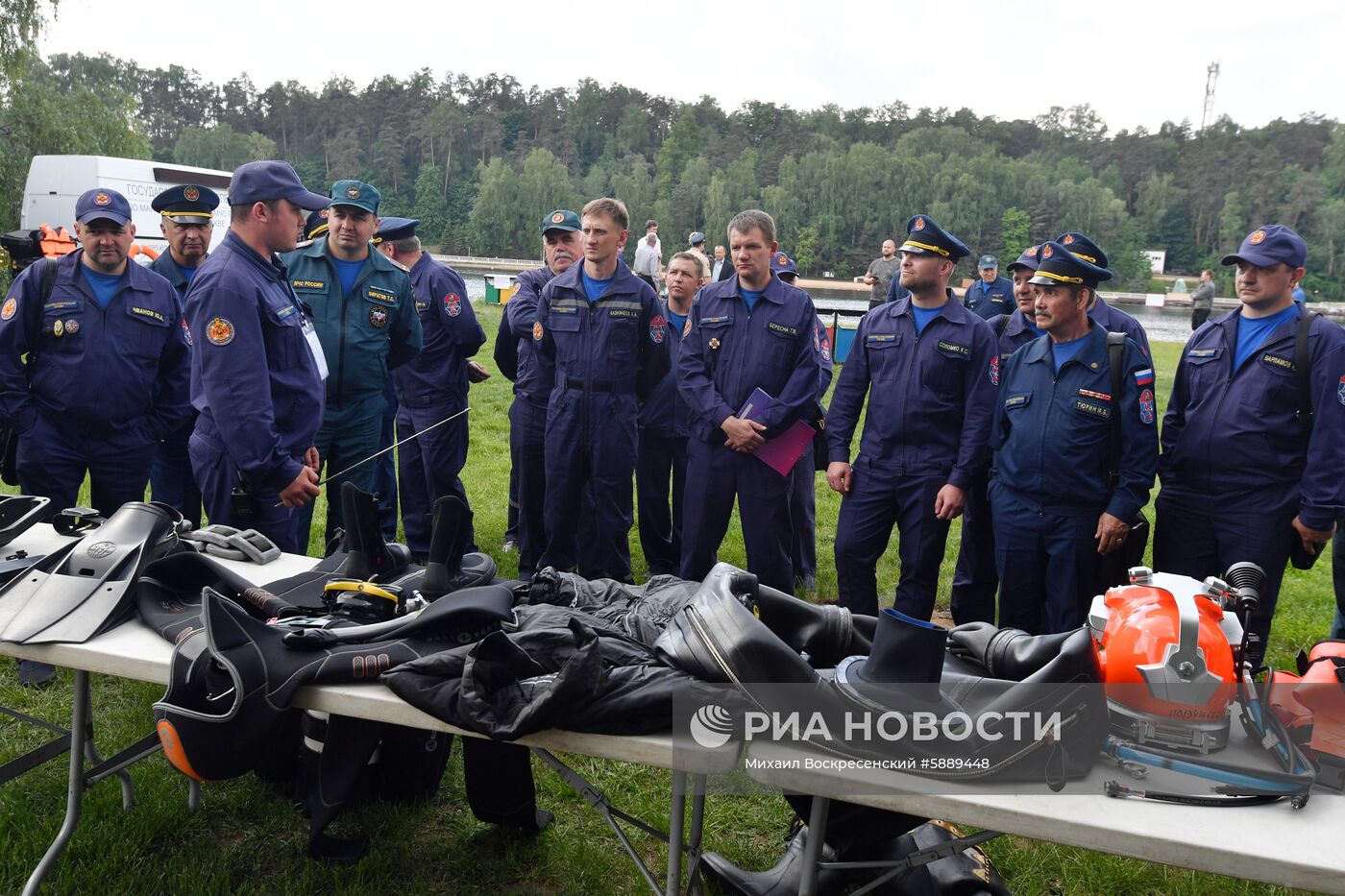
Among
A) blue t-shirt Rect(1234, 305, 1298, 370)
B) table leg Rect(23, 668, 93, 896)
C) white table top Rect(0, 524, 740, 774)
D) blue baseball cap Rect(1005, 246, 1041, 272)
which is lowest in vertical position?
table leg Rect(23, 668, 93, 896)

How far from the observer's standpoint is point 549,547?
499cm

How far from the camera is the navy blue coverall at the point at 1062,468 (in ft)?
12.1

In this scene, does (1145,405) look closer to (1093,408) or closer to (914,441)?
(1093,408)

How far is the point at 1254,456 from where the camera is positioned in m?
3.68

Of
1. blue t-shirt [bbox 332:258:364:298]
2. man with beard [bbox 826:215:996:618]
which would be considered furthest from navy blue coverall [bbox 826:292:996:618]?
blue t-shirt [bbox 332:258:364:298]

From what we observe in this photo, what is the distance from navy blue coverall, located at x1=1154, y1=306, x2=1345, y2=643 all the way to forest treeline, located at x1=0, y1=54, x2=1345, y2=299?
5069 centimetres

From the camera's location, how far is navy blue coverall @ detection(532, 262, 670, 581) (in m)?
4.81

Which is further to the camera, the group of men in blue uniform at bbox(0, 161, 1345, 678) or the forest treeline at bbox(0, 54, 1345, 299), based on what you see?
the forest treeline at bbox(0, 54, 1345, 299)

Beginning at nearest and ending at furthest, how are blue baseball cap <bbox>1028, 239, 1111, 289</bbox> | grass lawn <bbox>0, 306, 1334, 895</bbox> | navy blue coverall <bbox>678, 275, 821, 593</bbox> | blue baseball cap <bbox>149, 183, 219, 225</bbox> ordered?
1. grass lawn <bbox>0, 306, 1334, 895</bbox>
2. blue baseball cap <bbox>1028, 239, 1111, 289</bbox>
3. navy blue coverall <bbox>678, 275, 821, 593</bbox>
4. blue baseball cap <bbox>149, 183, 219, 225</bbox>

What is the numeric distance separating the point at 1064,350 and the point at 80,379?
14.2 feet

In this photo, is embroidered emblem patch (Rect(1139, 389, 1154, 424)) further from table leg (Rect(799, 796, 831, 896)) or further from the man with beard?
table leg (Rect(799, 796, 831, 896))

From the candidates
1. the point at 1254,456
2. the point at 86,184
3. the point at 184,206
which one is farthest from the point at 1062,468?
the point at 86,184

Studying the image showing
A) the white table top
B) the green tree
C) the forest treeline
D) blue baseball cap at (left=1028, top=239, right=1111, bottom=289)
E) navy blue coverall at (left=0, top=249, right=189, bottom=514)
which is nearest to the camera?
the white table top

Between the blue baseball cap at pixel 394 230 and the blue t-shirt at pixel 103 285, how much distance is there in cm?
167
